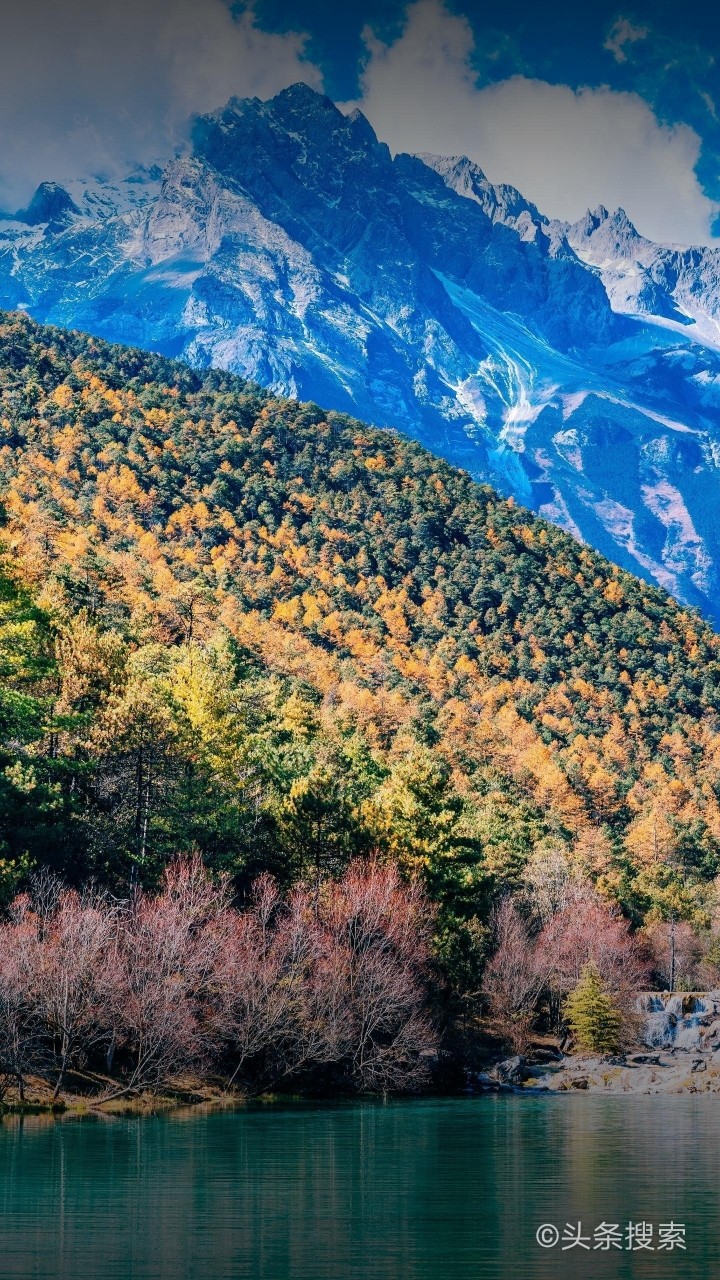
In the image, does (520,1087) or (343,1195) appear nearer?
(343,1195)

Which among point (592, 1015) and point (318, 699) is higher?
point (318, 699)

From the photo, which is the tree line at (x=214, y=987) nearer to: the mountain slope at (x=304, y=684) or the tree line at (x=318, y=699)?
the tree line at (x=318, y=699)

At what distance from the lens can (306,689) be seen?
13538 cm

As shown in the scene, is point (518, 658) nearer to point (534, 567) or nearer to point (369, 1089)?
point (534, 567)

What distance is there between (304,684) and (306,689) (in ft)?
6.37

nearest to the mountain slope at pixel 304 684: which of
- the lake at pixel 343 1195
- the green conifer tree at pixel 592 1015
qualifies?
the green conifer tree at pixel 592 1015

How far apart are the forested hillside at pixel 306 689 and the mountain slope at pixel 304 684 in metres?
0.28

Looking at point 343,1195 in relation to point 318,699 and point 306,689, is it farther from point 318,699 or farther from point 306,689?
point 318,699

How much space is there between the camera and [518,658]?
173 meters

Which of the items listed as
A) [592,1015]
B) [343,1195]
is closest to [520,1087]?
[592,1015]

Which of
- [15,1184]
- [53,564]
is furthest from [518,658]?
[15,1184]

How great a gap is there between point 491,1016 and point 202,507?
107193 mm

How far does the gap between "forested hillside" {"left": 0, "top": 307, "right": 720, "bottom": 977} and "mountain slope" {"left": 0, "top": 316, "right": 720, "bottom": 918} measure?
0.28 m

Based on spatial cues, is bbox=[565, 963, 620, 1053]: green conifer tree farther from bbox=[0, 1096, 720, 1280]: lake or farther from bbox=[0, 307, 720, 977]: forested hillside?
bbox=[0, 1096, 720, 1280]: lake
